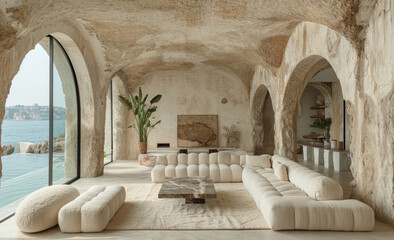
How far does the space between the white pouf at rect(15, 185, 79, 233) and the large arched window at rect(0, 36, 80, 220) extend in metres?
1.02

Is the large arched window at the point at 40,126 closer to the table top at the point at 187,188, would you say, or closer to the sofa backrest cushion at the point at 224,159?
the table top at the point at 187,188

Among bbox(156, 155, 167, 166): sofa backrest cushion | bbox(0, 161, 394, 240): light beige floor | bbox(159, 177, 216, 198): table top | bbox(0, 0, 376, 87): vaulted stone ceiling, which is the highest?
bbox(0, 0, 376, 87): vaulted stone ceiling

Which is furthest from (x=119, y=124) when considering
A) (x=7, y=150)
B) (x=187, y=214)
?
(x=187, y=214)

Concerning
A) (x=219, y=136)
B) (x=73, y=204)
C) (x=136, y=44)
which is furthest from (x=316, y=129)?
(x=73, y=204)

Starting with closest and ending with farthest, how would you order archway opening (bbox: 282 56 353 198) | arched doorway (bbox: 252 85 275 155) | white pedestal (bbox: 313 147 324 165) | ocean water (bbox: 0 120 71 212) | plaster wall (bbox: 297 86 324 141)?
ocean water (bbox: 0 120 71 212)
archway opening (bbox: 282 56 353 198)
white pedestal (bbox: 313 147 324 165)
arched doorway (bbox: 252 85 275 155)
plaster wall (bbox: 297 86 324 141)

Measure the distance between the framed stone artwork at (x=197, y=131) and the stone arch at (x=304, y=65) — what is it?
4089mm

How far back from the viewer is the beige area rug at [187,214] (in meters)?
3.57

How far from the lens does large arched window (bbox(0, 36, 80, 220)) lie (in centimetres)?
471

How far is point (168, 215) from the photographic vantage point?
3969 mm

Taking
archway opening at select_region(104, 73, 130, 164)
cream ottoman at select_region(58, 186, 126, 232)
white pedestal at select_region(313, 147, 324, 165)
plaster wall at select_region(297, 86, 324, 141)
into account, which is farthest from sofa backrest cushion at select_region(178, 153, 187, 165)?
plaster wall at select_region(297, 86, 324, 141)

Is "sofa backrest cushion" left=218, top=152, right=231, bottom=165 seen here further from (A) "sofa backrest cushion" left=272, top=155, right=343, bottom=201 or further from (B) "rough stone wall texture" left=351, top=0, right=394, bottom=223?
(B) "rough stone wall texture" left=351, top=0, right=394, bottom=223

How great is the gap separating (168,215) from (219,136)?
300 inches

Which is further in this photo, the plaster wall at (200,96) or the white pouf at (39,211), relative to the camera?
the plaster wall at (200,96)

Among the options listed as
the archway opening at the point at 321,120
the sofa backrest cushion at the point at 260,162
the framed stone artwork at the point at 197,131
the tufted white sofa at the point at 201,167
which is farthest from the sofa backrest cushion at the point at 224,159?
the framed stone artwork at the point at 197,131
